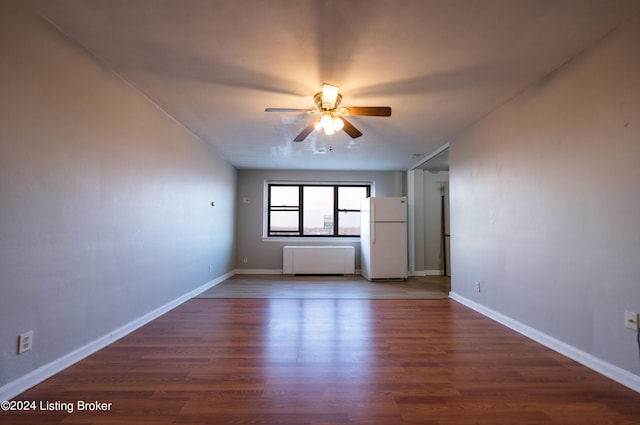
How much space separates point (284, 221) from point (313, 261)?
3.98 feet

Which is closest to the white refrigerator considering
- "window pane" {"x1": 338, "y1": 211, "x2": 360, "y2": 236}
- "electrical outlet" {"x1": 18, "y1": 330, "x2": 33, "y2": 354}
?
"window pane" {"x1": 338, "y1": 211, "x2": 360, "y2": 236}

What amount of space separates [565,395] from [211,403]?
6.73ft

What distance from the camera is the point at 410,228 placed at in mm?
6020

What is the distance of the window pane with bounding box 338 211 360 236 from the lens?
6.52 m

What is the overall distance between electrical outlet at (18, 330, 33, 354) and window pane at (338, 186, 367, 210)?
5.39 metres

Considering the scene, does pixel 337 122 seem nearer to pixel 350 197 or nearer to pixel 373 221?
pixel 373 221

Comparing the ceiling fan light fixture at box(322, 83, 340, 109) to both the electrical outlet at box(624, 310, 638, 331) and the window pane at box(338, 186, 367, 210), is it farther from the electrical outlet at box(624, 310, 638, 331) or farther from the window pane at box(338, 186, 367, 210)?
the window pane at box(338, 186, 367, 210)

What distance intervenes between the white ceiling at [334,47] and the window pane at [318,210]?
10.8 feet

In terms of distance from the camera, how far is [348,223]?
6539 millimetres

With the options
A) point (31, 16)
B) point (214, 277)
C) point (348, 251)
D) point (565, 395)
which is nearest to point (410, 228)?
point (348, 251)

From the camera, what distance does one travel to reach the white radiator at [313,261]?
5.95m

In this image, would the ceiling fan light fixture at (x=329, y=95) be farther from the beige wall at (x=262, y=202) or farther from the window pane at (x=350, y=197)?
the window pane at (x=350, y=197)

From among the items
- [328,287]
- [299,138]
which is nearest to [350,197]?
[328,287]

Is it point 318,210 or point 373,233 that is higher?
point 318,210
